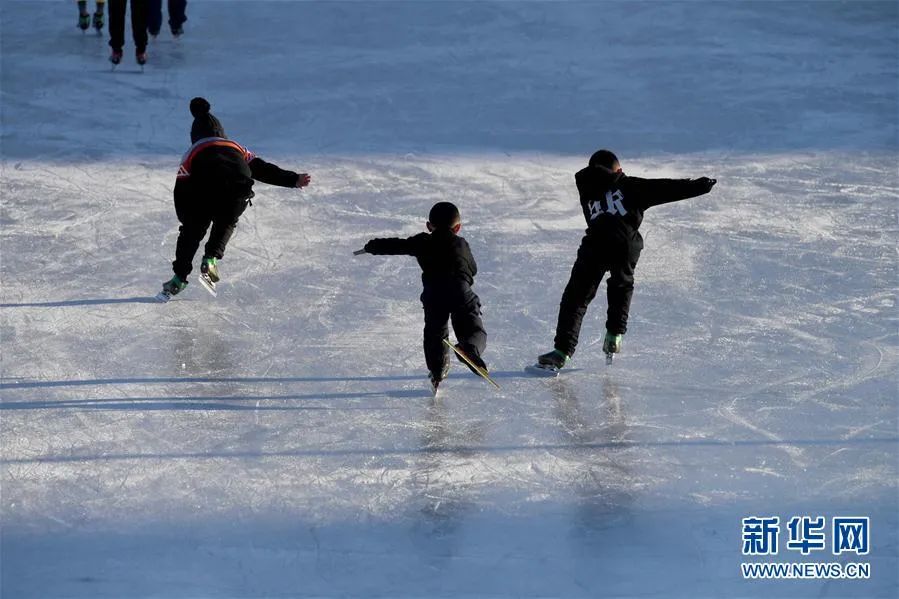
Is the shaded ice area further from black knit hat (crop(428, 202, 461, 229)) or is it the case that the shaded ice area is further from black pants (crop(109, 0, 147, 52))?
black knit hat (crop(428, 202, 461, 229))

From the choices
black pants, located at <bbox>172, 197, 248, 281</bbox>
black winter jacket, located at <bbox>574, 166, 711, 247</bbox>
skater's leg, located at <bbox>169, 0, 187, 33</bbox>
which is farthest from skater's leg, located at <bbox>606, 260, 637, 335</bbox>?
skater's leg, located at <bbox>169, 0, 187, 33</bbox>

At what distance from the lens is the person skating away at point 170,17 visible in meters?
13.1

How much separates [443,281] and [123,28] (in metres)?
6.80

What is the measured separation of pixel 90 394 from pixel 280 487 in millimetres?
1574

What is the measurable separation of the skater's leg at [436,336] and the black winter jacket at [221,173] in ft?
5.07

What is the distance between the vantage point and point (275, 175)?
839 centimetres

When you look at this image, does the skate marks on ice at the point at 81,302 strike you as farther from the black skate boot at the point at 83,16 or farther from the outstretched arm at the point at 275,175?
the black skate boot at the point at 83,16

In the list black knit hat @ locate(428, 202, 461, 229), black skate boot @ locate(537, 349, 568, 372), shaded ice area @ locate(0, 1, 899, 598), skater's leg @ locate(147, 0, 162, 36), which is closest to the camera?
shaded ice area @ locate(0, 1, 899, 598)

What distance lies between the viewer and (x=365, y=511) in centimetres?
625

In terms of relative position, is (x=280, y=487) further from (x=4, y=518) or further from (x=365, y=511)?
(x=4, y=518)

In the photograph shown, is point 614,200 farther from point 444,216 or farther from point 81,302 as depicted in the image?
point 81,302

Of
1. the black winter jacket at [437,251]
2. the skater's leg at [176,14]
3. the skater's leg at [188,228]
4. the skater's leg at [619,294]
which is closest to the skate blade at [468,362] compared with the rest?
the black winter jacket at [437,251]

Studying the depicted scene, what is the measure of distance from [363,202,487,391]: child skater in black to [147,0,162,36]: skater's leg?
689 centimetres

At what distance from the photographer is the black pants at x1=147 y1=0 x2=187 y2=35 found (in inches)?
517
